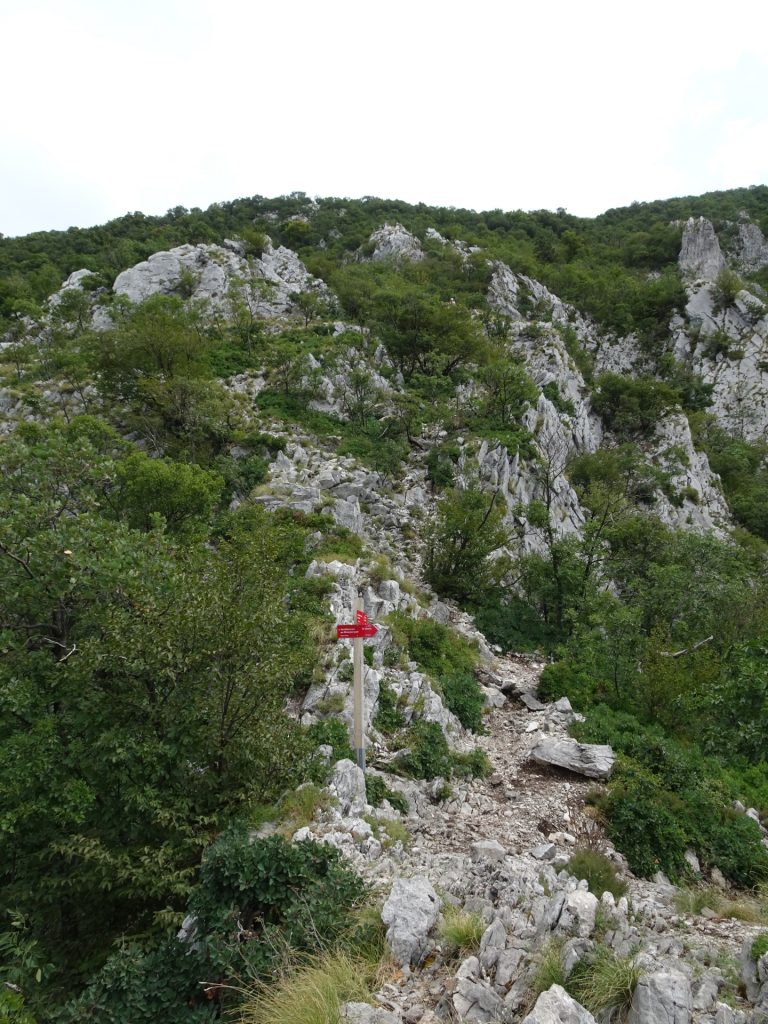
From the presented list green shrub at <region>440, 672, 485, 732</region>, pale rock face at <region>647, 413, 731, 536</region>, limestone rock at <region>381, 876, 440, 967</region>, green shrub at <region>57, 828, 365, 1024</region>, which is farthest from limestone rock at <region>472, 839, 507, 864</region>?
pale rock face at <region>647, 413, 731, 536</region>

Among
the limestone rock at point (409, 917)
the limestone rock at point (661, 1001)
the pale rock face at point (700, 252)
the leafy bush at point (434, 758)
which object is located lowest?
the leafy bush at point (434, 758)

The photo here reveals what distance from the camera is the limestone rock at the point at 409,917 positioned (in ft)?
16.6

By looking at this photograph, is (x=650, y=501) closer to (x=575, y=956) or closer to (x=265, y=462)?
(x=265, y=462)

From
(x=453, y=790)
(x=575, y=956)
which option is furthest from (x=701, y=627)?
(x=575, y=956)

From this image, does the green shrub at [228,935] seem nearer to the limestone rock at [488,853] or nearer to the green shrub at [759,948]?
the limestone rock at [488,853]

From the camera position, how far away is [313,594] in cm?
1366

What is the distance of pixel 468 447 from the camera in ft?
85.1

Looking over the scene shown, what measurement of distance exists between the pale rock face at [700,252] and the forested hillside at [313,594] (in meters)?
13.5

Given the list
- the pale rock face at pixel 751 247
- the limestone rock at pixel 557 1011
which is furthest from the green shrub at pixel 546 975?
the pale rock face at pixel 751 247

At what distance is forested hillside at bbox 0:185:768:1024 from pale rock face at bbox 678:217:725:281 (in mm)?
13537

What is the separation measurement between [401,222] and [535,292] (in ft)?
97.2

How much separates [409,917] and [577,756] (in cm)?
679

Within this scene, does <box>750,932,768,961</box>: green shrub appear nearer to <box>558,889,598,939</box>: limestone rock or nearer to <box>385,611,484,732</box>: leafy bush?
<box>558,889,598,939</box>: limestone rock

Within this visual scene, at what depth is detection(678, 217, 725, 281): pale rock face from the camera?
59656 mm
